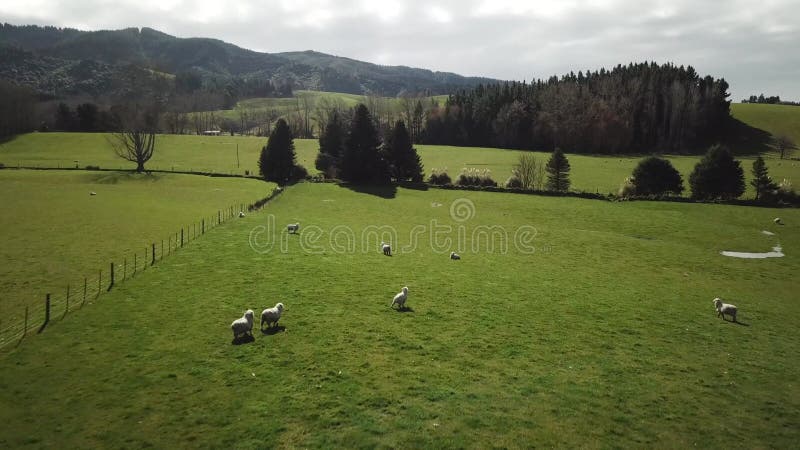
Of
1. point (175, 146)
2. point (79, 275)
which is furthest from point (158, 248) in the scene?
point (175, 146)

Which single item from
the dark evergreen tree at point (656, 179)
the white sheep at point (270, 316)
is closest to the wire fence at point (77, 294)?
the white sheep at point (270, 316)

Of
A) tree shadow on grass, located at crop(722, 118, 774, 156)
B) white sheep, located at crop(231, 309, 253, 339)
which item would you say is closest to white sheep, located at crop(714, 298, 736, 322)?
white sheep, located at crop(231, 309, 253, 339)

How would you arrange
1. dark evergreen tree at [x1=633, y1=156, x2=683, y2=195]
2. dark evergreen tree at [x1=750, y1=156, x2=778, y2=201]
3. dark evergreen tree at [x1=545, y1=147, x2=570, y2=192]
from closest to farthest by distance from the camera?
dark evergreen tree at [x1=750, y1=156, x2=778, y2=201] → dark evergreen tree at [x1=633, y1=156, x2=683, y2=195] → dark evergreen tree at [x1=545, y1=147, x2=570, y2=192]

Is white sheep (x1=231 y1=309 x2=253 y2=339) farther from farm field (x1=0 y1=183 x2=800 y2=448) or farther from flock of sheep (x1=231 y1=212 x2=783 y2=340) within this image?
farm field (x1=0 y1=183 x2=800 y2=448)

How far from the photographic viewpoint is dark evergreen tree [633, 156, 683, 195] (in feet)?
247

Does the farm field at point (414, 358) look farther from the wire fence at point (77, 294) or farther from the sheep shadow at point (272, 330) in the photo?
the wire fence at point (77, 294)

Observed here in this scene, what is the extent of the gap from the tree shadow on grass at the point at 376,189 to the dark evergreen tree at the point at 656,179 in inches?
1630

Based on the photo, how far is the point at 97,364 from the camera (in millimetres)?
19375

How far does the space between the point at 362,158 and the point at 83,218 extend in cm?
4550

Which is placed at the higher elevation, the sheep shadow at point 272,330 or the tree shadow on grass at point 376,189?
the tree shadow on grass at point 376,189

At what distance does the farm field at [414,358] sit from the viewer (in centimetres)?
1529

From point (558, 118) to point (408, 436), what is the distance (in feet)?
464

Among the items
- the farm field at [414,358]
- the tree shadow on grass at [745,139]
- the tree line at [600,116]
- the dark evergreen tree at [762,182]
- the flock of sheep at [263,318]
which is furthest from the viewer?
the tree line at [600,116]

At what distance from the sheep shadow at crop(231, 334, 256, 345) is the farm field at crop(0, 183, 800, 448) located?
1.47 feet
